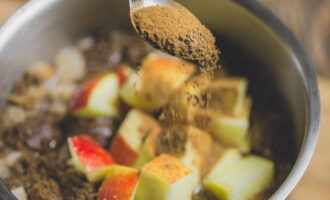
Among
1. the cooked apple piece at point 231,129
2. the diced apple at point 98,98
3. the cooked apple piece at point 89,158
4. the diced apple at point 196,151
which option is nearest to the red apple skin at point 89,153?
the cooked apple piece at point 89,158

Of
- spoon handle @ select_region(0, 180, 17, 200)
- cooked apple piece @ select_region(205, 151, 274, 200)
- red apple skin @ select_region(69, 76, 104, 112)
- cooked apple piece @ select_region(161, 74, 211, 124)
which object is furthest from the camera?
red apple skin @ select_region(69, 76, 104, 112)

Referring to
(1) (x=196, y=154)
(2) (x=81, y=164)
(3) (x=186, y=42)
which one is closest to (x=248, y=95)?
(1) (x=196, y=154)

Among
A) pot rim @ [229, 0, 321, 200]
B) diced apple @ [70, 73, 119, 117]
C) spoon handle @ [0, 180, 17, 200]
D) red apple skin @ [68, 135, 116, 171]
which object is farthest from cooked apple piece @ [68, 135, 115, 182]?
pot rim @ [229, 0, 321, 200]

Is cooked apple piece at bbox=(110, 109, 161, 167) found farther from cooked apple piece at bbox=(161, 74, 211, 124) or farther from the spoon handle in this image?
the spoon handle

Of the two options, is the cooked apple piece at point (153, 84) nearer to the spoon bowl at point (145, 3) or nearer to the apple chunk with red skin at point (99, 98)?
the apple chunk with red skin at point (99, 98)

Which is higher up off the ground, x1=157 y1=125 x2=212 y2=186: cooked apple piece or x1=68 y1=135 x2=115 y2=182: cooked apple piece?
x1=157 y1=125 x2=212 y2=186: cooked apple piece

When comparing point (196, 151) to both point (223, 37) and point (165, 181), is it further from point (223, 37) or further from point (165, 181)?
point (223, 37)
